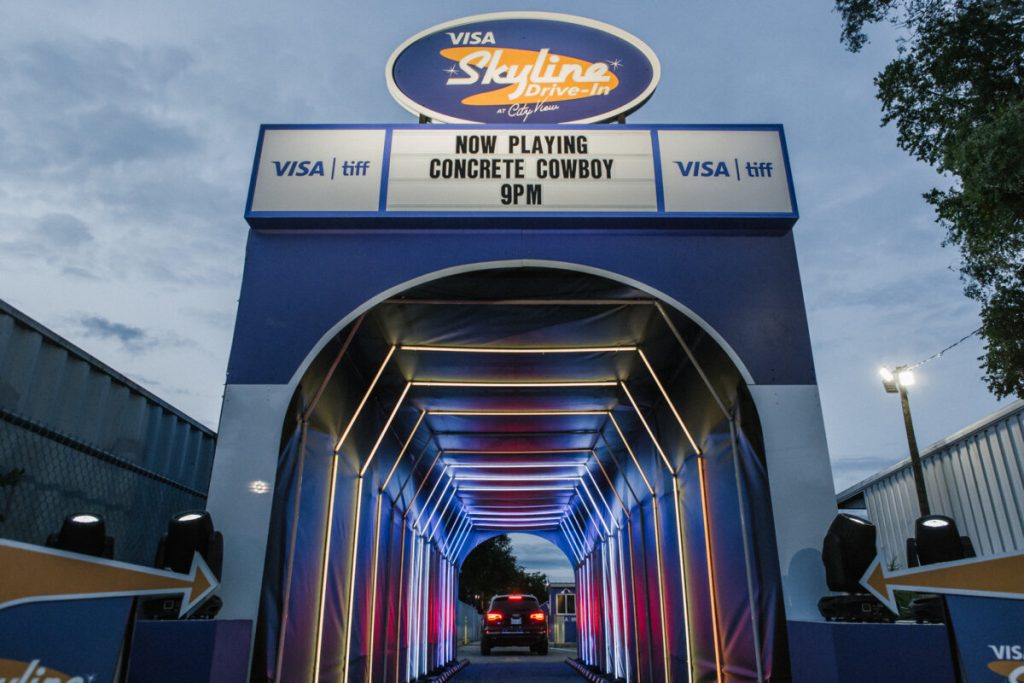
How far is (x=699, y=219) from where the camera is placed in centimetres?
598

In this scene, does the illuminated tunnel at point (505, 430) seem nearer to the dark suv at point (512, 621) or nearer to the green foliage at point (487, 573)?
the dark suv at point (512, 621)

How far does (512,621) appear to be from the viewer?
62.4ft

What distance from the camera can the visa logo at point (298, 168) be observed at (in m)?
6.18

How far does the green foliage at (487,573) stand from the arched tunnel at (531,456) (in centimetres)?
4178

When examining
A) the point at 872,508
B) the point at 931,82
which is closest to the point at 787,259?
the point at 931,82

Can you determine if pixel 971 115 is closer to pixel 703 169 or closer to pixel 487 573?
pixel 703 169

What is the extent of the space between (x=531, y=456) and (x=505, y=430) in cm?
178

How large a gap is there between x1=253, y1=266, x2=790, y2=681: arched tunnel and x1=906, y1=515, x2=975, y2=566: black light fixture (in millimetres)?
1369

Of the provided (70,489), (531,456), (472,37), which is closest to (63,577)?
(70,489)

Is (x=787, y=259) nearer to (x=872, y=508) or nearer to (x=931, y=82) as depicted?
(x=931, y=82)

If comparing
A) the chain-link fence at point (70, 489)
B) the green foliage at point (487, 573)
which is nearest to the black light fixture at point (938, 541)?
the chain-link fence at point (70, 489)

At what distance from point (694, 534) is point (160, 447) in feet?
18.0

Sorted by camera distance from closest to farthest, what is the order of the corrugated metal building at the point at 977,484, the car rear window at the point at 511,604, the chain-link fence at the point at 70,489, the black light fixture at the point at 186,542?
1. the black light fixture at the point at 186,542
2. the chain-link fence at the point at 70,489
3. the corrugated metal building at the point at 977,484
4. the car rear window at the point at 511,604

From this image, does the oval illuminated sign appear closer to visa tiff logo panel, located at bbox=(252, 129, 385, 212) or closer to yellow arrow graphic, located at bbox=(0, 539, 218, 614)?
visa tiff logo panel, located at bbox=(252, 129, 385, 212)
